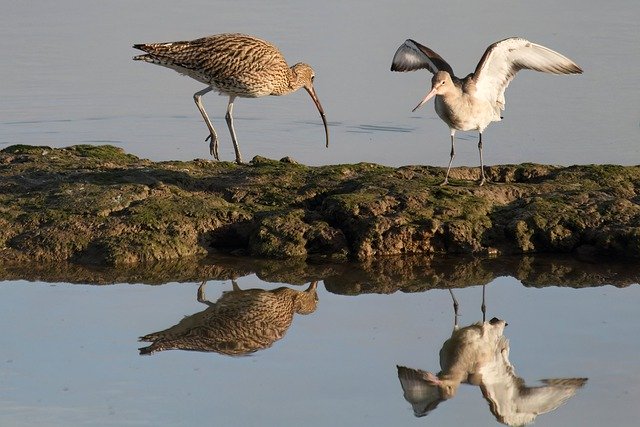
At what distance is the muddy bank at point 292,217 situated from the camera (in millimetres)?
8930

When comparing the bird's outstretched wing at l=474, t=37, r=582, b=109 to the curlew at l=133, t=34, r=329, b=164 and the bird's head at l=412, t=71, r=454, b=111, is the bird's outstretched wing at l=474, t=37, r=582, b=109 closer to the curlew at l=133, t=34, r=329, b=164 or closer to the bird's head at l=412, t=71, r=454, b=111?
the bird's head at l=412, t=71, r=454, b=111

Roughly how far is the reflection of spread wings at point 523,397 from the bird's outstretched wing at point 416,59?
447cm

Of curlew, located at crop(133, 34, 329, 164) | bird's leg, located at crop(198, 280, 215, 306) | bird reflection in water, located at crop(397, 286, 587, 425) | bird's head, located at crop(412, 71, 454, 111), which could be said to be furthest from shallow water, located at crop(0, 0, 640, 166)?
bird reflection in water, located at crop(397, 286, 587, 425)

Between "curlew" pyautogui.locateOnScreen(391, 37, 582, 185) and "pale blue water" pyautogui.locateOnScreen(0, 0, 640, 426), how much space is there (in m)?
1.38

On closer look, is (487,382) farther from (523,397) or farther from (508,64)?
(508,64)

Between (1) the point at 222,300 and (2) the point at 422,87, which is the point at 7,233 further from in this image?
(2) the point at 422,87

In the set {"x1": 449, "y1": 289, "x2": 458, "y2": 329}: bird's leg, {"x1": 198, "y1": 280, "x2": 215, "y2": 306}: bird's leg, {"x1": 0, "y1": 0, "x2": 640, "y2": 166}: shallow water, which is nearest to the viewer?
{"x1": 449, "y1": 289, "x2": 458, "y2": 329}: bird's leg

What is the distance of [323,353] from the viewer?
23.8ft

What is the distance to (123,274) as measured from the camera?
8609 millimetres

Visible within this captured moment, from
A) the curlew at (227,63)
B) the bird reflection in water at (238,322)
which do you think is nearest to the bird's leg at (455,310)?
the bird reflection in water at (238,322)

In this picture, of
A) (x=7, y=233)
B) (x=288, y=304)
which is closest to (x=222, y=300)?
(x=288, y=304)

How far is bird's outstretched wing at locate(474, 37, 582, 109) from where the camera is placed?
10.3 m

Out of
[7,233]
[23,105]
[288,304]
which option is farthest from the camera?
[23,105]

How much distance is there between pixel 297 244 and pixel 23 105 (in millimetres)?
5974
